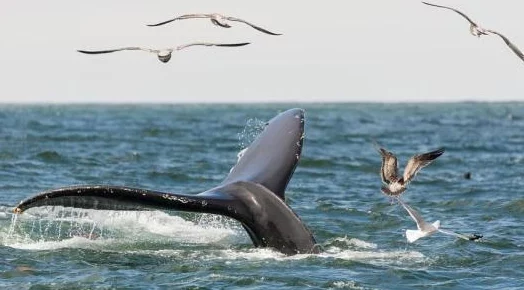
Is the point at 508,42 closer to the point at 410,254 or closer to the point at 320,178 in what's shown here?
the point at 410,254

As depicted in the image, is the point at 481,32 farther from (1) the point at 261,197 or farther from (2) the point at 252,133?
(2) the point at 252,133

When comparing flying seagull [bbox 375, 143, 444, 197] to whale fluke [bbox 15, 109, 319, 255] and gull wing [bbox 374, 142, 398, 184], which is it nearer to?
gull wing [bbox 374, 142, 398, 184]

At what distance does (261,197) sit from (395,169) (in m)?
1.58

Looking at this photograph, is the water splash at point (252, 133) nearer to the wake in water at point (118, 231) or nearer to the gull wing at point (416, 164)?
the wake in water at point (118, 231)

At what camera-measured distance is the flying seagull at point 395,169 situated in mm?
10836

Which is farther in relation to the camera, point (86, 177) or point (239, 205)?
point (86, 177)

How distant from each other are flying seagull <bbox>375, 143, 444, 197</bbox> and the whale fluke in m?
1.48

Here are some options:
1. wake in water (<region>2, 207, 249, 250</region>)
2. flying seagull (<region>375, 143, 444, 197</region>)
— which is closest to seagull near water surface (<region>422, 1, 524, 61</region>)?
flying seagull (<region>375, 143, 444, 197</region>)

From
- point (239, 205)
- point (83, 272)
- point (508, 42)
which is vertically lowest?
point (83, 272)

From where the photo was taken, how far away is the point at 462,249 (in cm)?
1595

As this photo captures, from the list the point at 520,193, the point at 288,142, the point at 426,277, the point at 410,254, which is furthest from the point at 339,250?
the point at 520,193

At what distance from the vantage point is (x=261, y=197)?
1236 centimetres

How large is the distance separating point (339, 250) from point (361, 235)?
2245 millimetres

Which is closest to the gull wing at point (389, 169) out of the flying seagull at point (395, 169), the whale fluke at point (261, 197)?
the flying seagull at point (395, 169)
